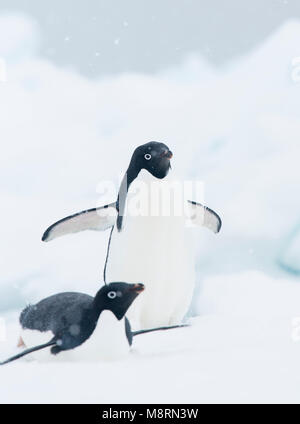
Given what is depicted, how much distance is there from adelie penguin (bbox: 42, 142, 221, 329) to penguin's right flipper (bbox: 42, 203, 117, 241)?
0.08 m

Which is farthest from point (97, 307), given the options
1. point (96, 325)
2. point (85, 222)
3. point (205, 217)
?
point (205, 217)

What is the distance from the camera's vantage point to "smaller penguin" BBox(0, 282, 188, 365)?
1.08 m

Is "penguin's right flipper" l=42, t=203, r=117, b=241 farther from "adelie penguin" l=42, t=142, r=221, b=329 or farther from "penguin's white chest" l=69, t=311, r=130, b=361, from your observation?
"penguin's white chest" l=69, t=311, r=130, b=361

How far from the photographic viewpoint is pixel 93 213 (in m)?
1.54

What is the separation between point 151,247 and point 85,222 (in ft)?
0.72

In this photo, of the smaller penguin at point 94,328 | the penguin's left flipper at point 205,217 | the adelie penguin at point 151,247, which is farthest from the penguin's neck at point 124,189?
the smaller penguin at point 94,328

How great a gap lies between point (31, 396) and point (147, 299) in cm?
50

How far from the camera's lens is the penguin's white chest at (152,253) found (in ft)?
4.59

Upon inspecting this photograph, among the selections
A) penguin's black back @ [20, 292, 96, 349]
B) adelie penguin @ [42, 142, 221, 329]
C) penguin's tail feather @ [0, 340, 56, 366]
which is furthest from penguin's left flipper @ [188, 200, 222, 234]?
penguin's tail feather @ [0, 340, 56, 366]

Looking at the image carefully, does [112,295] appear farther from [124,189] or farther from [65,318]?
[124,189]

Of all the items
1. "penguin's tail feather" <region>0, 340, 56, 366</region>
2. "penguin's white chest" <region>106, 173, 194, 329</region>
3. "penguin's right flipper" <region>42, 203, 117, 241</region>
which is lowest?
"penguin's tail feather" <region>0, 340, 56, 366</region>
